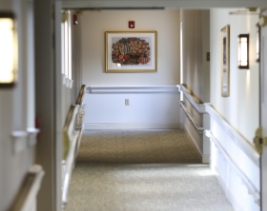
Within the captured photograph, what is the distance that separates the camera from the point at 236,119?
5.19 meters

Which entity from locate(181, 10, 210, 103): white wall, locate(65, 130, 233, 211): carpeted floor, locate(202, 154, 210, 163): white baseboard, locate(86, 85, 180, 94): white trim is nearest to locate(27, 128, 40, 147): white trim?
locate(65, 130, 233, 211): carpeted floor

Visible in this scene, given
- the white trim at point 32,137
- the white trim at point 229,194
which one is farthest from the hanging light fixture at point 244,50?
the white trim at point 32,137

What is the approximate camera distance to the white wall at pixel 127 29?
454 inches

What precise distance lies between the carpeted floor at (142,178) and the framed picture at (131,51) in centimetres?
241

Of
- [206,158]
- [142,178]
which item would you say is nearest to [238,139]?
[142,178]

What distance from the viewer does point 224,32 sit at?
5855 millimetres

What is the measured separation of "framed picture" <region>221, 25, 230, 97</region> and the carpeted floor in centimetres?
118

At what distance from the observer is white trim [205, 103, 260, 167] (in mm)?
4105

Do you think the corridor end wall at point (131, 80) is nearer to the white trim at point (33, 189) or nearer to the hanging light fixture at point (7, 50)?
the white trim at point (33, 189)

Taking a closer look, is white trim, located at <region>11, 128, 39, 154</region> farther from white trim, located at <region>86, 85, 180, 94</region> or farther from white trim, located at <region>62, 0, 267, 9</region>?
white trim, located at <region>86, 85, 180, 94</region>

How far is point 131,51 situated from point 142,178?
5384 millimetres

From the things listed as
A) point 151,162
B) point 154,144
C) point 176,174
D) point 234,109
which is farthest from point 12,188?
point 154,144

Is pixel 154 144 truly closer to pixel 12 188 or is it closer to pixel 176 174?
pixel 176 174

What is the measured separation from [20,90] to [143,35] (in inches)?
345
